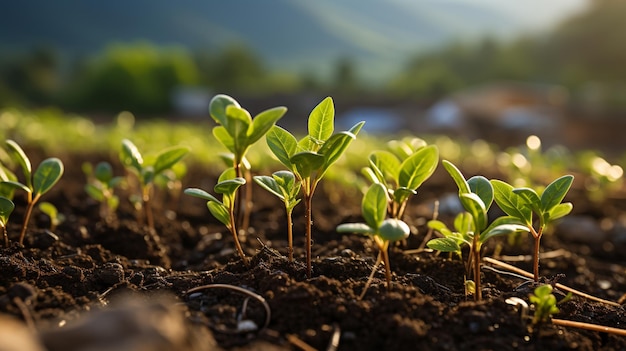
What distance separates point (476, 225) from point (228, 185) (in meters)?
0.65

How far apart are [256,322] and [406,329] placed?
34cm

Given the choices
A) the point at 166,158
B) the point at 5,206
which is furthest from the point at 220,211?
the point at 5,206

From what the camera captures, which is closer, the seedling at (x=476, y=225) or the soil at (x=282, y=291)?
the soil at (x=282, y=291)

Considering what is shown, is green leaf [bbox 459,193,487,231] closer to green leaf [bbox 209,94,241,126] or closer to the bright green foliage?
the bright green foliage

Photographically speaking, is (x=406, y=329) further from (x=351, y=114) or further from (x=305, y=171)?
(x=351, y=114)

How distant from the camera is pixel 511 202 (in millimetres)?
1624

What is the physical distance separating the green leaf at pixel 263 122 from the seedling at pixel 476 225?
0.45 m

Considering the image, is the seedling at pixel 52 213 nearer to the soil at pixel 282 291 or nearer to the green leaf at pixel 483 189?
the soil at pixel 282 291

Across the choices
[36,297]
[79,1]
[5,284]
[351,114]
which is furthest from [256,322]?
[79,1]

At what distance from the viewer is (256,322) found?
1.32m

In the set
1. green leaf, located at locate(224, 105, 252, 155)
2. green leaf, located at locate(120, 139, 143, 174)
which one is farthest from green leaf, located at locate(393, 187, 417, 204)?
green leaf, located at locate(120, 139, 143, 174)

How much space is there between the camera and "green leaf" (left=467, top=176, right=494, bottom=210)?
160cm

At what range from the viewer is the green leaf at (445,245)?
158 centimetres

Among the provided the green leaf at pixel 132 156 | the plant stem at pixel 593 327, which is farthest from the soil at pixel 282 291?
the green leaf at pixel 132 156
